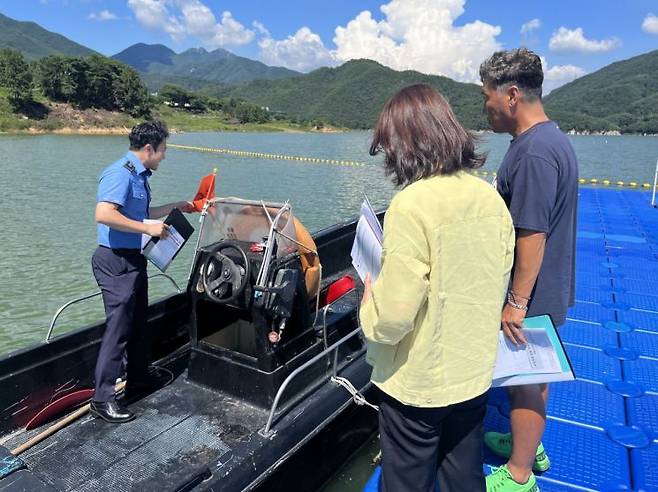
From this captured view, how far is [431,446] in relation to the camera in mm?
1624

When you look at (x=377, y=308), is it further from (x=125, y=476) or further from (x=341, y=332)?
(x=341, y=332)

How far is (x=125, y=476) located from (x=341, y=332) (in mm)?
1707

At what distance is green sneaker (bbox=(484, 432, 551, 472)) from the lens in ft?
8.72

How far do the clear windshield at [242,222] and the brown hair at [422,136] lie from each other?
1.77 meters

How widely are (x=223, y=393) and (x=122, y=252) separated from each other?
3.48 ft

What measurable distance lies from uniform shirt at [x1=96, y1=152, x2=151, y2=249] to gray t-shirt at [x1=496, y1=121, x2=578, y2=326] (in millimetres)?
1876

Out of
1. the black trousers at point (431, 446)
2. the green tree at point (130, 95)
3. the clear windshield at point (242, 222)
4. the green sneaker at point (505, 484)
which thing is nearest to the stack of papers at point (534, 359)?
the black trousers at point (431, 446)

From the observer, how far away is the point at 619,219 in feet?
29.6

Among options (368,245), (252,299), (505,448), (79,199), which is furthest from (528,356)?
(79,199)

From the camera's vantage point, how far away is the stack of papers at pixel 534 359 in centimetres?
195

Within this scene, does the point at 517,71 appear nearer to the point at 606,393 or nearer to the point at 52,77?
the point at 606,393

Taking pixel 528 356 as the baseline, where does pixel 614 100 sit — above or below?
above

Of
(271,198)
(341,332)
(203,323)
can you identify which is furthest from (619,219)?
(271,198)

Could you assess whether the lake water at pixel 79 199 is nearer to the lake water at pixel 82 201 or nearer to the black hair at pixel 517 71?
the lake water at pixel 82 201
